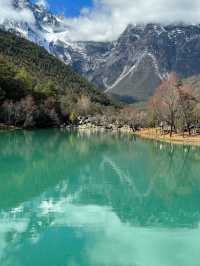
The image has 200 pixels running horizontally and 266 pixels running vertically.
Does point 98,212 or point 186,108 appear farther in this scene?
point 186,108

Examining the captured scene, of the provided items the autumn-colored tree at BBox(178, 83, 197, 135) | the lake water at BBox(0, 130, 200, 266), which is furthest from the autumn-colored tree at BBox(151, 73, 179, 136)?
the lake water at BBox(0, 130, 200, 266)

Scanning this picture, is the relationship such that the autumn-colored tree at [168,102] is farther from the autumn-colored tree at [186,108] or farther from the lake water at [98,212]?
the lake water at [98,212]

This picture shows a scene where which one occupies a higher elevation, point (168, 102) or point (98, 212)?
point (168, 102)

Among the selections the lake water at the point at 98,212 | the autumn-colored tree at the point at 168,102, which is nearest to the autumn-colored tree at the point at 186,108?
the autumn-colored tree at the point at 168,102

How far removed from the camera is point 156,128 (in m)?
110

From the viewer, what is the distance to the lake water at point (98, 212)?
64.8 feet

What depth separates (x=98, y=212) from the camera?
90.4 feet

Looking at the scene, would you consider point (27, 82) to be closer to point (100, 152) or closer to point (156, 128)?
point (156, 128)

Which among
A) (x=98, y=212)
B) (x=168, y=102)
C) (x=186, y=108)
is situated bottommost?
(x=98, y=212)

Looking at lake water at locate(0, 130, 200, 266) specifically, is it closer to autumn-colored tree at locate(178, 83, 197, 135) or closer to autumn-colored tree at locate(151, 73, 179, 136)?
autumn-colored tree at locate(151, 73, 179, 136)

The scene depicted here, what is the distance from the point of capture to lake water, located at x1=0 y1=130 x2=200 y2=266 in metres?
19.8

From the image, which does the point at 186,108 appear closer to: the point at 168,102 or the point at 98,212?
the point at 168,102

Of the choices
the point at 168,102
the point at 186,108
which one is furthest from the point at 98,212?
the point at 186,108

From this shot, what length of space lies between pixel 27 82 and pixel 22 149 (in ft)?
225
